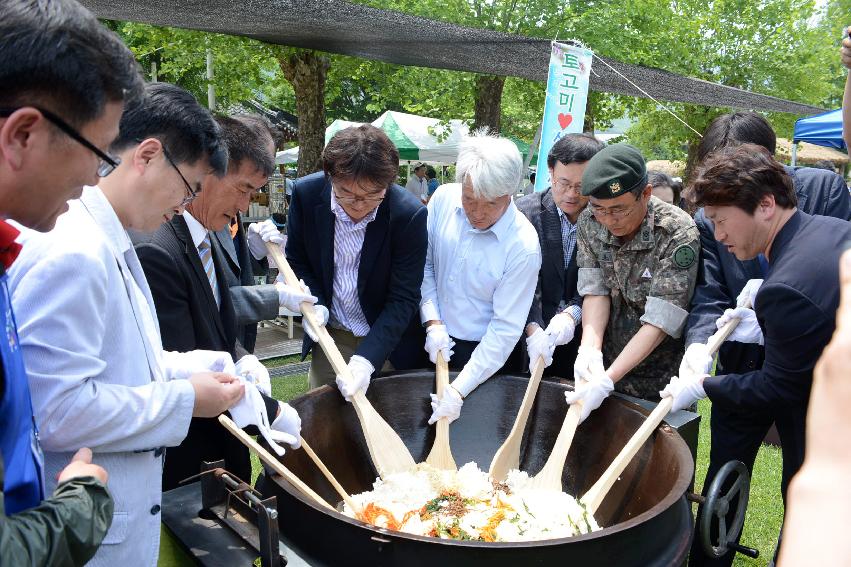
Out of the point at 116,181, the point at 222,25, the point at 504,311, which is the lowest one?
the point at 504,311

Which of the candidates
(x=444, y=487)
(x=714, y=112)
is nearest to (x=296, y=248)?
(x=444, y=487)

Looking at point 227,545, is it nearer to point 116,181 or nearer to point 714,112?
point 116,181

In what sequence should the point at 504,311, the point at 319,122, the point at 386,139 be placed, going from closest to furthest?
the point at 386,139 < the point at 504,311 < the point at 319,122

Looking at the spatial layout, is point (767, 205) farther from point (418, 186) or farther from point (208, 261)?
point (418, 186)

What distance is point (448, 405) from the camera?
8.13 feet

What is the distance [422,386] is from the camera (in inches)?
103

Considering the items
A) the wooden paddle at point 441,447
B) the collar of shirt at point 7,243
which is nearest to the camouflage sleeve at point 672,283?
the wooden paddle at point 441,447

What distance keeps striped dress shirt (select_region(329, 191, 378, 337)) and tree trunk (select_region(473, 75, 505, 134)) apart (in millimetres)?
8512

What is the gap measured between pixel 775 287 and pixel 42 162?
1936 mm

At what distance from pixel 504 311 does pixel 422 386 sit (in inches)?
18.2

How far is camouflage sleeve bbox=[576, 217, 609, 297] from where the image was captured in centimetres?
275

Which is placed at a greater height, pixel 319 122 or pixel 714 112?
pixel 714 112

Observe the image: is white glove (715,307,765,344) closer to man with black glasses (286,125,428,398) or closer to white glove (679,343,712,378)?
white glove (679,343,712,378)

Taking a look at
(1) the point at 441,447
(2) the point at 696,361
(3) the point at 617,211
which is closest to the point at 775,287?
(2) the point at 696,361
